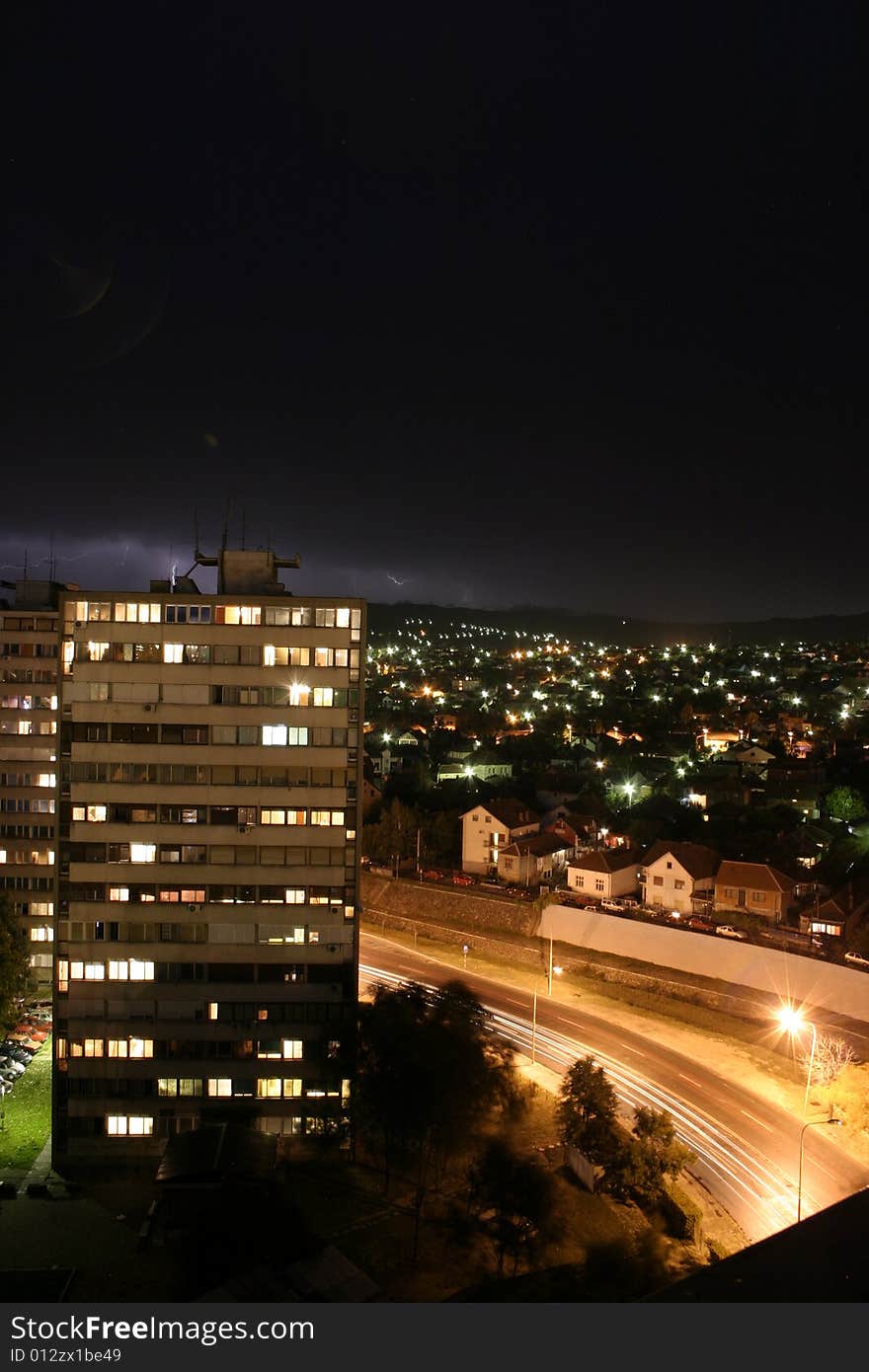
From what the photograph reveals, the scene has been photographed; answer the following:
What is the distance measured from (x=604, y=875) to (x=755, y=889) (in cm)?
545

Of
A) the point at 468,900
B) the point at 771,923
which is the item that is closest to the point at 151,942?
the point at 468,900

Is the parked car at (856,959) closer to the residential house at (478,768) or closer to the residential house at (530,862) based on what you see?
the residential house at (530,862)

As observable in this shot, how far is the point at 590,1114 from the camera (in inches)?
715

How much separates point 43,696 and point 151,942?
12456 mm

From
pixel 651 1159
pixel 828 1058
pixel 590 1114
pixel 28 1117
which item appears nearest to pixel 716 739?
pixel 828 1058

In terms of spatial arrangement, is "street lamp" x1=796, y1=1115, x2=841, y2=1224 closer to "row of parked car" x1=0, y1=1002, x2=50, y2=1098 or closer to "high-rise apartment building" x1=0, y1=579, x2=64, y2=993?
"row of parked car" x1=0, y1=1002, x2=50, y2=1098

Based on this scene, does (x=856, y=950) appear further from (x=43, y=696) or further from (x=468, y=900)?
(x=43, y=696)

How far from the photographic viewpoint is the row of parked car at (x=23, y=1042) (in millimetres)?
22359

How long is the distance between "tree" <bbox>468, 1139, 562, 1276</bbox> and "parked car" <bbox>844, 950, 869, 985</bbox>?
13.7 metres

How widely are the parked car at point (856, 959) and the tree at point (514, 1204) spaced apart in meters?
13.7

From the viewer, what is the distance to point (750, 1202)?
17.5 meters

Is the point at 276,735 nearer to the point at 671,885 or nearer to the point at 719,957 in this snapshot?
the point at 719,957

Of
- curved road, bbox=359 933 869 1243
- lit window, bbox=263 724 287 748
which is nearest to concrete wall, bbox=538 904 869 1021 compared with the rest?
curved road, bbox=359 933 869 1243

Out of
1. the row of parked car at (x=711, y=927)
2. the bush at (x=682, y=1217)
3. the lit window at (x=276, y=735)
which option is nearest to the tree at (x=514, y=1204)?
the bush at (x=682, y=1217)
